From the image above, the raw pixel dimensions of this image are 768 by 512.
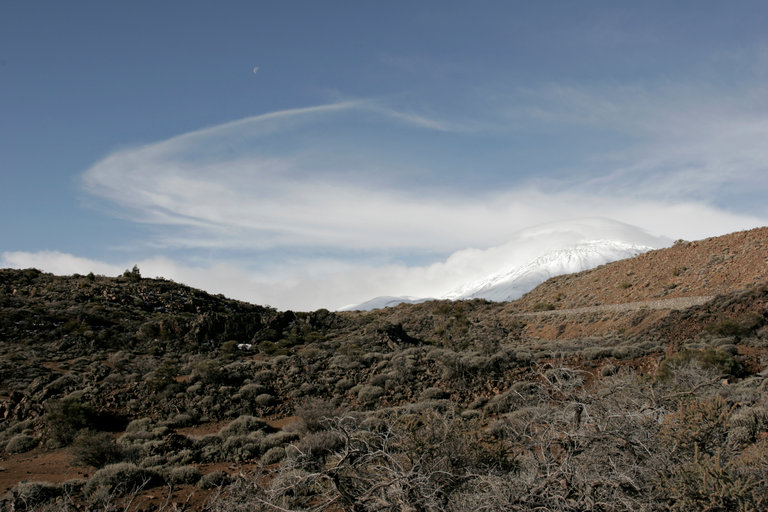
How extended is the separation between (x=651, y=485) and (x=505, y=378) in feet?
39.8

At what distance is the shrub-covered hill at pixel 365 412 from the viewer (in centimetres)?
451

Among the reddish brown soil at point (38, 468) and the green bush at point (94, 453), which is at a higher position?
the green bush at point (94, 453)

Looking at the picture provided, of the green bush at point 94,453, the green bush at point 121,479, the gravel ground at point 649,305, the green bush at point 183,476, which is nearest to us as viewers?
the green bush at point 121,479

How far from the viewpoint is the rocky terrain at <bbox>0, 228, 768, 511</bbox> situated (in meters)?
4.61

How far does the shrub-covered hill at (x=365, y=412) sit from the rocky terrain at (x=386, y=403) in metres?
0.06

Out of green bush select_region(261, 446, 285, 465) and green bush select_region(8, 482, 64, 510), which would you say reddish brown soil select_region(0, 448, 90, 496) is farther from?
green bush select_region(261, 446, 285, 465)

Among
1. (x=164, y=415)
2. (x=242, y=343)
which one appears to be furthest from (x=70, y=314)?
(x=164, y=415)

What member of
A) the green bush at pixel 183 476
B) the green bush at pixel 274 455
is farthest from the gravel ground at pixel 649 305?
the green bush at pixel 183 476

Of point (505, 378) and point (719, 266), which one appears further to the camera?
point (719, 266)

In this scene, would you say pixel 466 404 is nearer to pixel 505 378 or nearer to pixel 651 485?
pixel 505 378

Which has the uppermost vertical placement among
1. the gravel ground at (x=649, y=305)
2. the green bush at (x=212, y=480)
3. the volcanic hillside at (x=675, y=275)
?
the volcanic hillside at (x=675, y=275)

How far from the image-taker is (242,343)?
27.2 m

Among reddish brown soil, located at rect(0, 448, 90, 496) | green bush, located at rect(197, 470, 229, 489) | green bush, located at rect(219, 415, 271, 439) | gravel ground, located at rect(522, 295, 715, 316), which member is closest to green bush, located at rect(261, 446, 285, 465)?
green bush, located at rect(197, 470, 229, 489)

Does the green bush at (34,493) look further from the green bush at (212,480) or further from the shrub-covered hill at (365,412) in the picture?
the green bush at (212,480)
